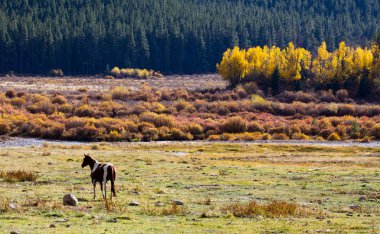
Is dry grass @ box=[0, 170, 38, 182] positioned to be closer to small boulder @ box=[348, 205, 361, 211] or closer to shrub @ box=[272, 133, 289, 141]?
small boulder @ box=[348, 205, 361, 211]

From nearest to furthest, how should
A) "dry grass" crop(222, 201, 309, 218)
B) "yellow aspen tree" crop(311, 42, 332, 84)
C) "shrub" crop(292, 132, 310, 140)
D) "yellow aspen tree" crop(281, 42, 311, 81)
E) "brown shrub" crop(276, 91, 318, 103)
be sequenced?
"dry grass" crop(222, 201, 309, 218) → "shrub" crop(292, 132, 310, 140) → "brown shrub" crop(276, 91, 318, 103) → "yellow aspen tree" crop(311, 42, 332, 84) → "yellow aspen tree" crop(281, 42, 311, 81)

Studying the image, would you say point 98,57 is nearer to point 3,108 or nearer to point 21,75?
point 21,75

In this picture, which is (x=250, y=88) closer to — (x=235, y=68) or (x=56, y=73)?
(x=235, y=68)

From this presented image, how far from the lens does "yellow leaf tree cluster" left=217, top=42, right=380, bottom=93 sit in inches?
4710

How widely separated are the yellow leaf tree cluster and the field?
231 feet

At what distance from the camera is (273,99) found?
363ft

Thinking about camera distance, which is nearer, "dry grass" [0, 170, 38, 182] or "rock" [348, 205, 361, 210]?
"rock" [348, 205, 361, 210]

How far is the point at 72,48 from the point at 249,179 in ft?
508

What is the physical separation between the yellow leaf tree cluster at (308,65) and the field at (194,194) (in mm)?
70427

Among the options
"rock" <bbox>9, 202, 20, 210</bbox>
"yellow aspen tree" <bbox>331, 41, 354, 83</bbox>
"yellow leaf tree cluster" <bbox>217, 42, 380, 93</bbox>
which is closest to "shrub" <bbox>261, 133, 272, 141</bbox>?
"yellow leaf tree cluster" <bbox>217, 42, 380, 93</bbox>

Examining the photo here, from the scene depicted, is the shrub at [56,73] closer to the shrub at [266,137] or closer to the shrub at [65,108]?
the shrub at [65,108]

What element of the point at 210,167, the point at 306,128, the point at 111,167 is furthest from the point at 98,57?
the point at 111,167

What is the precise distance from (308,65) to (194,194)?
3826 inches

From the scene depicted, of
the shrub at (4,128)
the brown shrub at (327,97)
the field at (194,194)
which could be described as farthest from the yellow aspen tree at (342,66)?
the field at (194,194)
